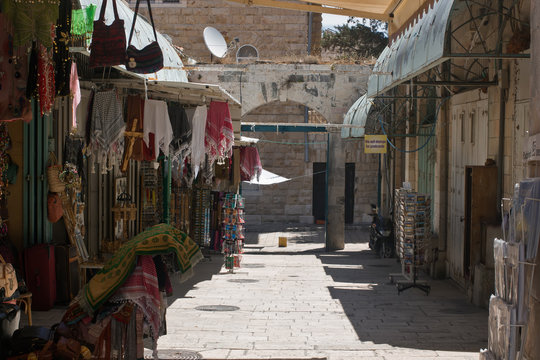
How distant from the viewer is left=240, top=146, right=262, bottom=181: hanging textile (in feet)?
66.7

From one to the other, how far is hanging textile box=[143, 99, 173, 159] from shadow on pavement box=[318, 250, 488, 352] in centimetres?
383

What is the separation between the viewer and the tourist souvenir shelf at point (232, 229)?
679 inches

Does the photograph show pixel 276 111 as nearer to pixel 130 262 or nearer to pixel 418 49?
pixel 418 49

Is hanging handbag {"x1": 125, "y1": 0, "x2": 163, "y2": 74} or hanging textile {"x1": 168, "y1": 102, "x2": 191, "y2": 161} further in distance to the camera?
hanging textile {"x1": 168, "y1": 102, "x2": 191, "y2": 161}

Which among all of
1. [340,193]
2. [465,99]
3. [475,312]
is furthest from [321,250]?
[475,312]

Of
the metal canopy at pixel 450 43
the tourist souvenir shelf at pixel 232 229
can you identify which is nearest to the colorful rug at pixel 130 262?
the metal canopy at pixel 450 43

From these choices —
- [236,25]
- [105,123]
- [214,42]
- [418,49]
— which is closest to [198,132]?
[105,123]

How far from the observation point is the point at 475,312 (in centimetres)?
1189

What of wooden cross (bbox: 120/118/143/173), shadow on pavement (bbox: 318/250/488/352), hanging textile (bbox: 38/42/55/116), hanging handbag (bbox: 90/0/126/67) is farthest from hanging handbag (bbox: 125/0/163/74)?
shadow on pavement (bbox: 318/250/488/352)

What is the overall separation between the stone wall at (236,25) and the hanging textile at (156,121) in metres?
19.3

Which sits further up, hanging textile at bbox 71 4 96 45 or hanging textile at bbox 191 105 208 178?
hanging textile at bbox 71 4 96 45

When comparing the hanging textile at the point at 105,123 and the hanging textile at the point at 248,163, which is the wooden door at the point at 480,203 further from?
the hanging textile at the point at 248,163

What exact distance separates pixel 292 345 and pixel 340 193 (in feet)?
47.2

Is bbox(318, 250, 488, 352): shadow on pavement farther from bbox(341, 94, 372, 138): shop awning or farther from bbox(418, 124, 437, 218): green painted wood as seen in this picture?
bbox(341, 94, 372, 138): shop awning
